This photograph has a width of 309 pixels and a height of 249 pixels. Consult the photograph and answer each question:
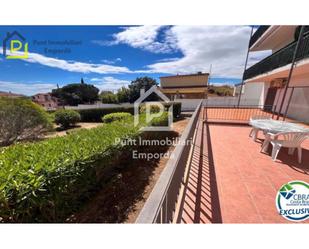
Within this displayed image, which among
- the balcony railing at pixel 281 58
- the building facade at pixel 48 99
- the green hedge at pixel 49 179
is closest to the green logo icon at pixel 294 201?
the green hedge at pixel 49 179

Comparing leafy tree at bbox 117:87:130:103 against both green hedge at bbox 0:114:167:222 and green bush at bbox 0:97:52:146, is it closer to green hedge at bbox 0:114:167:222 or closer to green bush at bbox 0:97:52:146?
green bush at bbox 0:97:52:146

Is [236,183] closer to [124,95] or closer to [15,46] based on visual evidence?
[15,46]

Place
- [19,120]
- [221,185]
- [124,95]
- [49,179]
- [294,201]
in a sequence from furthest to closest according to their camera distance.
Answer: [124,95], [19,120], [221,185], [294,201], [49,179]

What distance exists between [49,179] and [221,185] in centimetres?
272

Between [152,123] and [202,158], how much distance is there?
2.07m

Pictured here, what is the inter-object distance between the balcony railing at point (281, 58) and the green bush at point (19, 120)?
39.2 feet

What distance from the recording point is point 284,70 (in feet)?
25.6

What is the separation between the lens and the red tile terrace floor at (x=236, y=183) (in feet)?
7.13

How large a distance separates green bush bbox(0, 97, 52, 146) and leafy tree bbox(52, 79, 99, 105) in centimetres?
2949

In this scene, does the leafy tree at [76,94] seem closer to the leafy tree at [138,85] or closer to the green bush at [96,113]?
the leafy tree at [138,85]

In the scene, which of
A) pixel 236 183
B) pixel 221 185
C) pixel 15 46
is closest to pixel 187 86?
pixel 15 46

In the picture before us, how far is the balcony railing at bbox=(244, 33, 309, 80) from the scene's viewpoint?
611 cm

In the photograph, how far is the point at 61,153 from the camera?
7.25 ft
